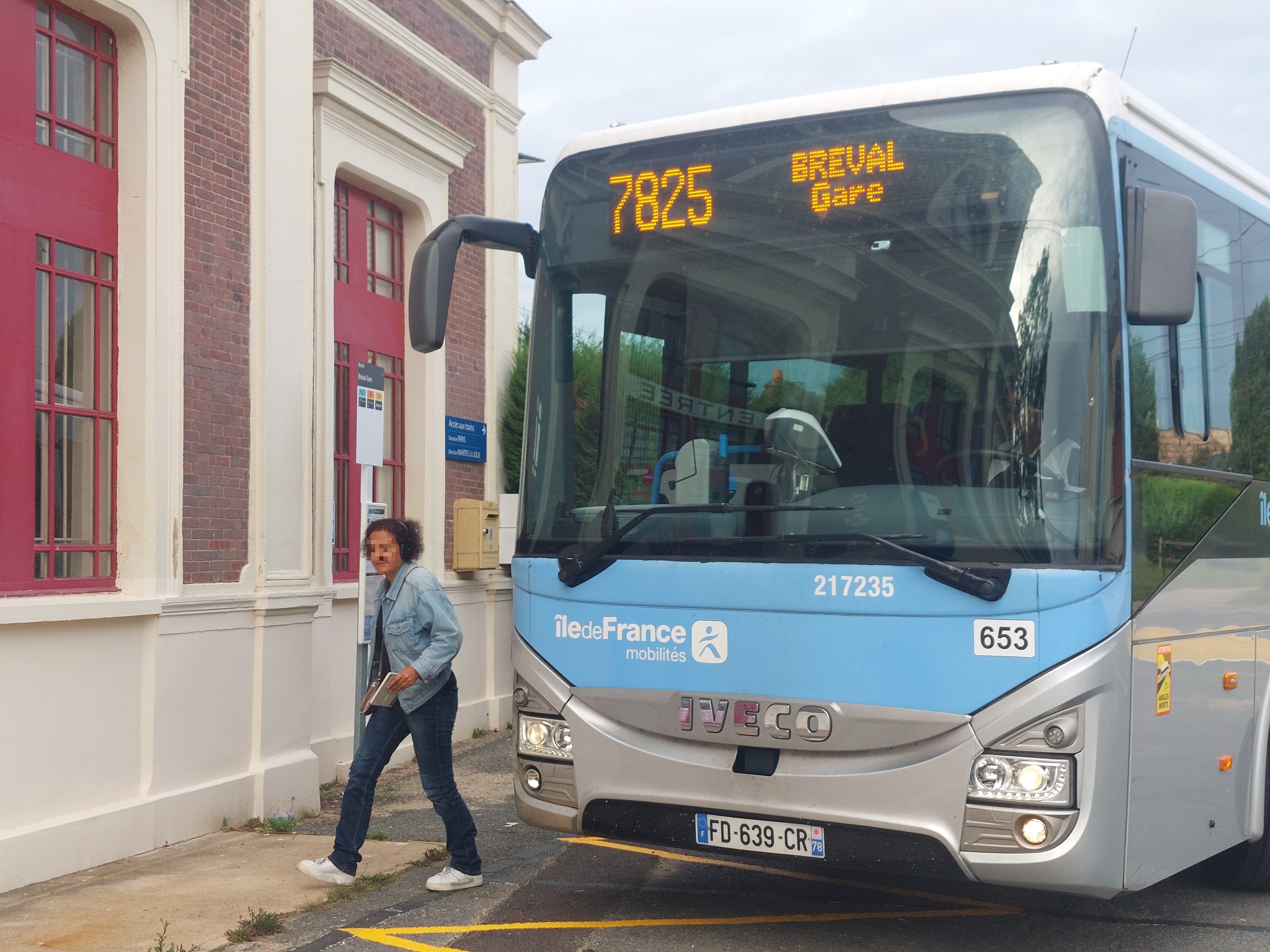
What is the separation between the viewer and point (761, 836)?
16.5 ft

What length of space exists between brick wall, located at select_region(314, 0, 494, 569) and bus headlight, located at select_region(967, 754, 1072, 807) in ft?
22.5

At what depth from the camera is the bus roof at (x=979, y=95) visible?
16.0 ft

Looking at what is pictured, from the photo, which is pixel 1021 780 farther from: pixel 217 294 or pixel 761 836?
pixel 217 294

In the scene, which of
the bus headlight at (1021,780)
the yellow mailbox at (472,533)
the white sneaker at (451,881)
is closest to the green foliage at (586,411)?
the bus headlight at (1021,780)

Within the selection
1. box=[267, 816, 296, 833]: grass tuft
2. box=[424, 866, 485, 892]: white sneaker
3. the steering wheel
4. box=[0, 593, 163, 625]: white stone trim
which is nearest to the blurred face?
box=[424, 866, 485, 892]: white sneaker

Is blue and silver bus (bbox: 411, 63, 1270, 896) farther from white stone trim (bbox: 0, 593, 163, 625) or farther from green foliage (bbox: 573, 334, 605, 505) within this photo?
white stone trim (bbox: 0, 593, 163, 625)

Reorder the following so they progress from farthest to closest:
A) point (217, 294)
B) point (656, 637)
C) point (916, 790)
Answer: point (217, 294), point (656, 637), point (916, 790)

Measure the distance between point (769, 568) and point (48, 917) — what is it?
3609 mm

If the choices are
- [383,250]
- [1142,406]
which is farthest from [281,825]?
[1142,406]

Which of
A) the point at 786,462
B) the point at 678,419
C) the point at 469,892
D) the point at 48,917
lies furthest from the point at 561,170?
the point at 48,917

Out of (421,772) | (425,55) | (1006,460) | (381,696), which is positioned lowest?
(421,772)

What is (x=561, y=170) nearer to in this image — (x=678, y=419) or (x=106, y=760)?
(x=678, y=419)

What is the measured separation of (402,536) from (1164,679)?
344 cm

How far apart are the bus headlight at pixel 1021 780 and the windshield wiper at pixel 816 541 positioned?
1.80 feet
